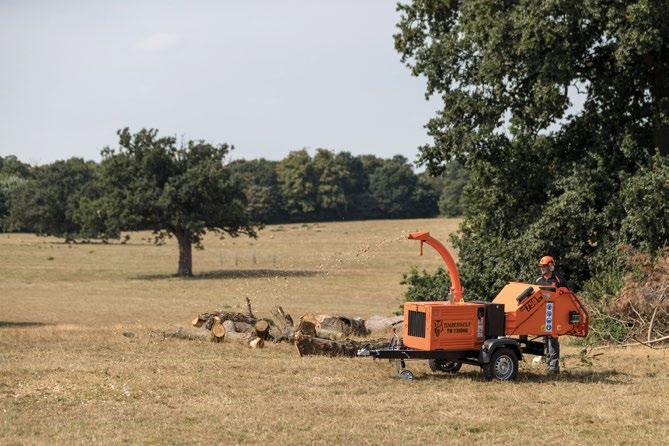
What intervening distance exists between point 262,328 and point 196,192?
39.1 metres

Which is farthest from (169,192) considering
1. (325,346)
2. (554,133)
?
(325,346)

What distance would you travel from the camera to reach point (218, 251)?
300 ft

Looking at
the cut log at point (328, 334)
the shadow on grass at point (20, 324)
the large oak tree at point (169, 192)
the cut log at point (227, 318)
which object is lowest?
the shadow on grass at point (20, 324)

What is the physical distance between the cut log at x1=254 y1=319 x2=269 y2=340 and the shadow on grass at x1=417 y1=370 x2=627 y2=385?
6336 mm

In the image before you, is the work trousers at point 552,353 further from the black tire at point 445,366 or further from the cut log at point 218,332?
the cut log at point 218,332

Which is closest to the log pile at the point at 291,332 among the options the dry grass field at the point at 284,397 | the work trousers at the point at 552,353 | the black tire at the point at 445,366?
the dry grass field at the point at 284,397

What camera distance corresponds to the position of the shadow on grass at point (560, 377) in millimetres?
17656

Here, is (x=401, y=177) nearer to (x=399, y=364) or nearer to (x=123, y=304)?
(x=123, y=304)

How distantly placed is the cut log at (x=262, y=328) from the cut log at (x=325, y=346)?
248 cm

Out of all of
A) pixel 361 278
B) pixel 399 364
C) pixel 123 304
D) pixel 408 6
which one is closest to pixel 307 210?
pixel 361 278

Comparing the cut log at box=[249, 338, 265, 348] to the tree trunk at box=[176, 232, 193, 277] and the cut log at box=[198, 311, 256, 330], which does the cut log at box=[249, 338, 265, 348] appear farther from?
the tree trunk at box=[176, 232, 193, 277]

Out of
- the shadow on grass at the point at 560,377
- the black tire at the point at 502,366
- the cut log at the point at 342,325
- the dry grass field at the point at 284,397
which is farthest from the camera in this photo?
the cut log at the point at 342,325

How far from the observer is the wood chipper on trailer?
1709 centimetres

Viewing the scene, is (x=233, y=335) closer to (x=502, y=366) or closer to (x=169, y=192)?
(x=502, y=366)
